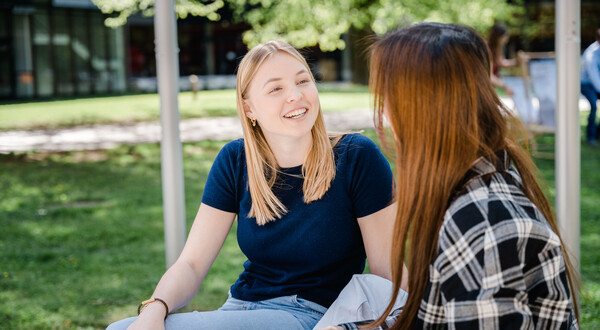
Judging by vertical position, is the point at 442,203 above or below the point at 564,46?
below

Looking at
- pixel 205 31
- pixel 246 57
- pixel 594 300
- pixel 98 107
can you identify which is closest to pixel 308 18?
pixel 98 107

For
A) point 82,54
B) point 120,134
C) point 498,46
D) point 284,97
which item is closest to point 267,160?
point 284,97

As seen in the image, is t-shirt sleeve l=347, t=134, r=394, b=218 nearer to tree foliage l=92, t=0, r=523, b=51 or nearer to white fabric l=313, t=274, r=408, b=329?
white fabric l=313, t=274, r=408, b=329

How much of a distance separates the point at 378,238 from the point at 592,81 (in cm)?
781

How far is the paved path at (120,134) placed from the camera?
39.3ft

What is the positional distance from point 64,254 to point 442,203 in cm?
463

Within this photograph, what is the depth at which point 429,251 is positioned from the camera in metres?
1.55

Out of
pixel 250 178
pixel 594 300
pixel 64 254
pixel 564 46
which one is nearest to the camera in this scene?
pixel 250 178

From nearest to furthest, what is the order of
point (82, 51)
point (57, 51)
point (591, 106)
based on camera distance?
point (591, 106), point (57, 51), point (82, 51)

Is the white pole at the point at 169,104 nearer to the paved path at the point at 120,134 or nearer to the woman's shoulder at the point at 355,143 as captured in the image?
the woman's shoulder at the point at 355,143

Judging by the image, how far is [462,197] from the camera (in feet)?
Answer: 4.89

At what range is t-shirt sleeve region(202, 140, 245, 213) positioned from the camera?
2.36 metres

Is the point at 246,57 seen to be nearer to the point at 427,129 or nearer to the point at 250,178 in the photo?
the point at 250,178

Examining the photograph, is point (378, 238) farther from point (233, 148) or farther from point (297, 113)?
point (233, 148)
